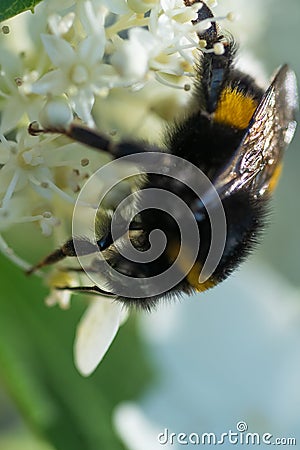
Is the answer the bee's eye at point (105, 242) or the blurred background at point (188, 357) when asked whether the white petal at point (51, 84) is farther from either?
the blurred background at point (188, 357)

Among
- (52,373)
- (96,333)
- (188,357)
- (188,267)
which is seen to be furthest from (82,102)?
(188,357)

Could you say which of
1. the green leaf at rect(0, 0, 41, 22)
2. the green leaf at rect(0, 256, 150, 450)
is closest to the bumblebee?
the green leaf at rect(0, 0, 41, 22)

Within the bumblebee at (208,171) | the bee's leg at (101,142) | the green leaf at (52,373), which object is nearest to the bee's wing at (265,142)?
the bumblebee at (208,171)

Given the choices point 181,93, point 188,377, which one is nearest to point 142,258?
point 181,93

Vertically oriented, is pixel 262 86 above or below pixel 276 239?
above

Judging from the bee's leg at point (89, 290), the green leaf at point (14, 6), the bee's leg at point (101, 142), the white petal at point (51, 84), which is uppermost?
the green leaf at point (14, 6)

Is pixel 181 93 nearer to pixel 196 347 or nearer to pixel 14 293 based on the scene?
pixel 14 293

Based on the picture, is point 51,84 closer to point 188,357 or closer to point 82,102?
point 82,102
